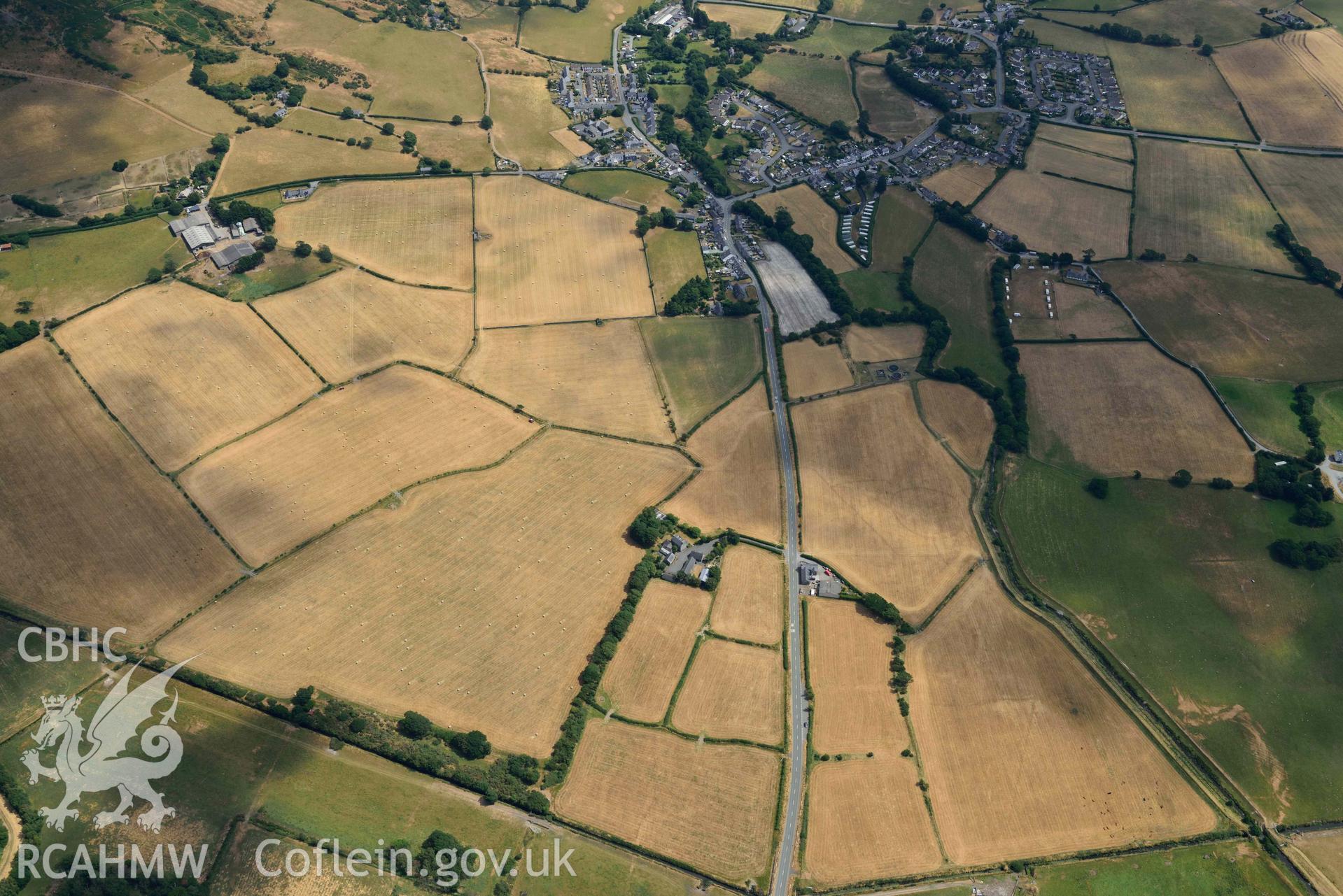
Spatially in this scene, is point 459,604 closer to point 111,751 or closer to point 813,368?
point 111,751

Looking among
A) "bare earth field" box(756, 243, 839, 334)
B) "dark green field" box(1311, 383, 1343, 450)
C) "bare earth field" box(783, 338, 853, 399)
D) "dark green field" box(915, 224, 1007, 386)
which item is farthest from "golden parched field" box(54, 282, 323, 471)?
"dark green field" box(1311, 383, 1343, 450)

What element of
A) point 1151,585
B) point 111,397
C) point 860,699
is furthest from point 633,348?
point 1151,585

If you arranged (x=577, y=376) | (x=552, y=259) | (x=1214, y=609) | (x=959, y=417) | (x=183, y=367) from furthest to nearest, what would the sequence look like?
(x=552, y=259) → (x=959, y=417) → (x=577, y=376) → (x=183, y=367) → (x=1214, y=609)

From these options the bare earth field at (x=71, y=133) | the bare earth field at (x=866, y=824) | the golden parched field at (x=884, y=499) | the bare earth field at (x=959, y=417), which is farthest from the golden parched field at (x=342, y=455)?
the bare earth field at (x=71, y=133)

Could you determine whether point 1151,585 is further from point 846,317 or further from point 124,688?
point 124,688

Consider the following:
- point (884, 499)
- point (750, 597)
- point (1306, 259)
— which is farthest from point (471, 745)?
point (1306, 259)

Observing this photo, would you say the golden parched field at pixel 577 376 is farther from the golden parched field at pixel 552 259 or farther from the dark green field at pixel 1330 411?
the dark green field at pixel 1330 411
